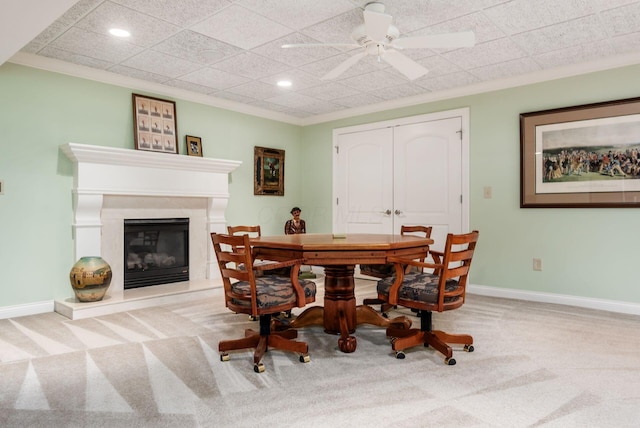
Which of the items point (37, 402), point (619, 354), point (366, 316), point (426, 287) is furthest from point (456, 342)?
point (37, 402)

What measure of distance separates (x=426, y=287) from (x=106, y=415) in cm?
178

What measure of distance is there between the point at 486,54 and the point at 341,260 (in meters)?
2.38

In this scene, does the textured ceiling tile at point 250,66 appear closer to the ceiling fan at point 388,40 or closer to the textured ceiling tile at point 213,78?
the textured ceiling tile at point 213,78

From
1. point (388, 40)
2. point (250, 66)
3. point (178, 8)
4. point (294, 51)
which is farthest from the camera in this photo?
point (250, 66)

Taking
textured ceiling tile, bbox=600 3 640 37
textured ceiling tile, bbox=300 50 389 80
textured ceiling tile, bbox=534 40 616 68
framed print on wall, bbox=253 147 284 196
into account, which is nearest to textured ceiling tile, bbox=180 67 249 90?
textured ceiling tile, bbox=300 50 389 80

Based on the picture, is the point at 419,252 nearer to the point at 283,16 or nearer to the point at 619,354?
the point at 619,354

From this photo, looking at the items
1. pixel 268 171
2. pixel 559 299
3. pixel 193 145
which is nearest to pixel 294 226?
pixel 268 171

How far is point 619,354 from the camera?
2.64 m

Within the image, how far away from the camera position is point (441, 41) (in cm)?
267

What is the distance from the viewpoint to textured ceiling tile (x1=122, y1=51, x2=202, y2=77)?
3.69 meters

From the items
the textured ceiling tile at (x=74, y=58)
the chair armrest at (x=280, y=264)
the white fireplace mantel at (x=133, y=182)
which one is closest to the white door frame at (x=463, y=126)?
the white fireplace mantel at (x=133, y=182)

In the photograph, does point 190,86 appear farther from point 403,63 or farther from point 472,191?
point 472,191

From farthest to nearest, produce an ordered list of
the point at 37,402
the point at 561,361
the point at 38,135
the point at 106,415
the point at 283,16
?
1. the point at 38,135
2. the point at 283,16
3. the point at 561,361
4. the point at 37,402
5. the point at 106,415

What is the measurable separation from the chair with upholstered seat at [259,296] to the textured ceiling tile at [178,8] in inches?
59.8
